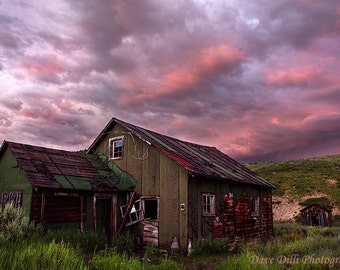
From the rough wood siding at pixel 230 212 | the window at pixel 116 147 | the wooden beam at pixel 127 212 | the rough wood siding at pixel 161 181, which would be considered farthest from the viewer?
the window at pixel 116 147

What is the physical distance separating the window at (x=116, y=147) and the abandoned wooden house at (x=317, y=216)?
65.5 feet

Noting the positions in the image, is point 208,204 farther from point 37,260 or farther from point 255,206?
point 37,260

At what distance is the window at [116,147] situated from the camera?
17891mm

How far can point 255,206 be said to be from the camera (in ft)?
64.6

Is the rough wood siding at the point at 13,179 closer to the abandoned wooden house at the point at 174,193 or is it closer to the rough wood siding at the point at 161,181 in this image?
the abandoned wooden house at the point at 174,193

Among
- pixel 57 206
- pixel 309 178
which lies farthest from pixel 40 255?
pixel 309 178

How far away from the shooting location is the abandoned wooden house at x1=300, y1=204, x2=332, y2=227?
28953 millimetres

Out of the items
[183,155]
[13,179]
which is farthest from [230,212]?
[13,179]

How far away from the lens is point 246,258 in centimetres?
867

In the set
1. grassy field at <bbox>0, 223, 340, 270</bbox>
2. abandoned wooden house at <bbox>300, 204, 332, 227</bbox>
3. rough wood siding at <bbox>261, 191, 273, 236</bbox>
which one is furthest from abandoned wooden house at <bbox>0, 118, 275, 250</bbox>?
abandoned wooden house at <bbox>300, 204, 332, 227</bbox>

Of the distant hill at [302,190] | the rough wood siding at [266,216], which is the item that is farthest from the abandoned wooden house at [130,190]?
the distant hill at [302,190]

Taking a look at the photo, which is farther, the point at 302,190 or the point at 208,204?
the point at 302,190

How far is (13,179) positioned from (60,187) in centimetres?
246

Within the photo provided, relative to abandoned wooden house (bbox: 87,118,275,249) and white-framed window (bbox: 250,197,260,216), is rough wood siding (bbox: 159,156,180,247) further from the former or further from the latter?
white-framed window (bbox: 250,197,260,216)
